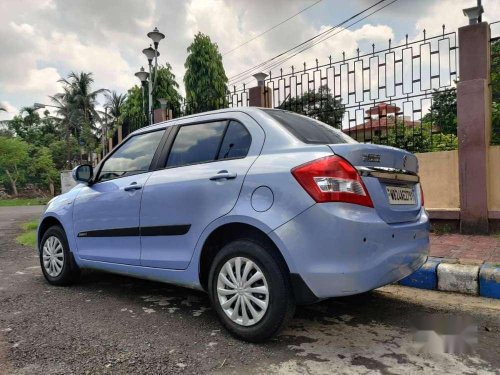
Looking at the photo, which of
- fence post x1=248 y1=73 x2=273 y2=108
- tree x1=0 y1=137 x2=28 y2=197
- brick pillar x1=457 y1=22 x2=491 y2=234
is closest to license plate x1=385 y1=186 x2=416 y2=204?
brick pillar x1=457 y1=22 x2=491 y2=234

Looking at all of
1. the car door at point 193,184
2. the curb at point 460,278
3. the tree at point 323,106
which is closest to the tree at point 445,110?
the tree at point 323,106

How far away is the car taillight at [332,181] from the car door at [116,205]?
1.55 meters

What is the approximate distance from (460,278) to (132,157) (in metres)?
3.24

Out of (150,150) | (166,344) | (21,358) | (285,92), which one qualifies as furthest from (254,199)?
(285,92)

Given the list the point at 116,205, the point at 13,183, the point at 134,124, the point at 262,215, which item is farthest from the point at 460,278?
the point at 13,183

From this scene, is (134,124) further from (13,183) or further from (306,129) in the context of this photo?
(13,183)

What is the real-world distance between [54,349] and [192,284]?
3.25ft

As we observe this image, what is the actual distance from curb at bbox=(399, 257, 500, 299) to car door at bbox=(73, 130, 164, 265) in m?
2.60

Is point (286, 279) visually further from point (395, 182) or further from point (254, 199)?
point (395, 182)

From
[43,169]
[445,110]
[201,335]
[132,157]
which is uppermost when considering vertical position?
[43,169]

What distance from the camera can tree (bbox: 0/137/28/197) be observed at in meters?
36.8

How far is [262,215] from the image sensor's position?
2.65 metres

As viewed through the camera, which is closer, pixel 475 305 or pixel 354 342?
pixel 354 342

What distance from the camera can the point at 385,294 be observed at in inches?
154
